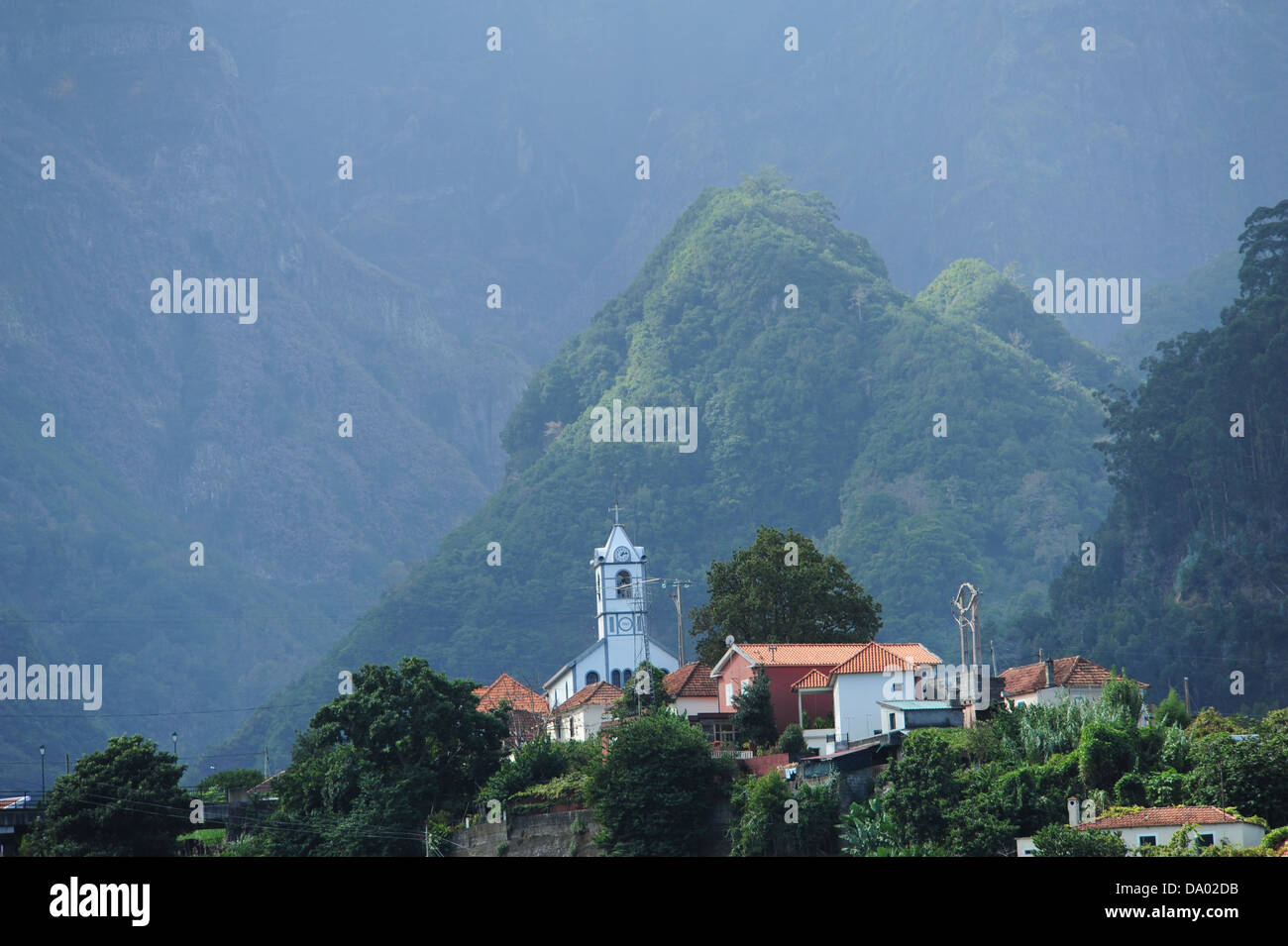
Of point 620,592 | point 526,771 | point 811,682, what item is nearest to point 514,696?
point 620,592

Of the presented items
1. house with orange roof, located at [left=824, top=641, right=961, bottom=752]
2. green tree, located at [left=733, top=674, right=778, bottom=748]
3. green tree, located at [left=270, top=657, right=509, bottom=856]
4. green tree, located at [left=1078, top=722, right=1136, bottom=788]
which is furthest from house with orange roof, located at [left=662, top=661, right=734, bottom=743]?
green tree, located at [left=1078, top=722, right=1136, bottom=788]

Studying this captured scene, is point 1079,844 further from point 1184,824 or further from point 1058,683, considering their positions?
point 1058,683

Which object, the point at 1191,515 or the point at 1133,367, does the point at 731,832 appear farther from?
the point at 1133,367

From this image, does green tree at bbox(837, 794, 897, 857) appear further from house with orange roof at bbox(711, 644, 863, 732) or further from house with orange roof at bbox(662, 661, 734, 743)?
house with orange roof at bbox(662, 661, 734, 743)

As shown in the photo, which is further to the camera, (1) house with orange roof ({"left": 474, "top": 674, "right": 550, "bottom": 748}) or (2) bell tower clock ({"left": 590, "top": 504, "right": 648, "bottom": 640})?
(2) bell tower clock ({"left": 590, "top": 504, "right": 648, "bottom": 640})

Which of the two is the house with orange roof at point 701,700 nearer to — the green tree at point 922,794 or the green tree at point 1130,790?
the green tree at point 922,794
